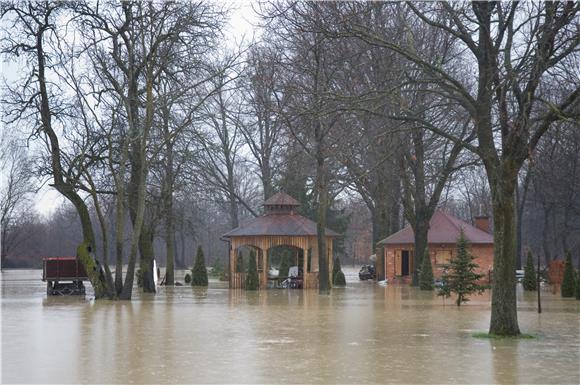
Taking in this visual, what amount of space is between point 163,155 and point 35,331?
23.9 meters

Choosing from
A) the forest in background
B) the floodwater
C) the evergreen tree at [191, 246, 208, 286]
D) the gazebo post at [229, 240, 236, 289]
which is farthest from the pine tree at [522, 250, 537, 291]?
the evergreen tree at [191, 246, 208, 286]

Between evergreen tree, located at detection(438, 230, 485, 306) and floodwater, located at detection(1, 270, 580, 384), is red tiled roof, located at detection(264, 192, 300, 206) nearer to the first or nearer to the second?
floodwater, located at detection(1, 270, 580, 384)

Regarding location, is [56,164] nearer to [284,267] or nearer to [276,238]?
[276,238]

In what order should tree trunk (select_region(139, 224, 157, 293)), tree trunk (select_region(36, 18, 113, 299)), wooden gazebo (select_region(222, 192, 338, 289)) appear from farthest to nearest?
wooden gazebo (select_region(222, 192, 338, 289)) → tree trunk (select_region(139, 224, 157, 293)) → tree trunk (select_region(36, 18, 113, 299))

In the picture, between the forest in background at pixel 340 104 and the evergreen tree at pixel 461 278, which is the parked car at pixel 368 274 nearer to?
the forest in background at pixel 340 104

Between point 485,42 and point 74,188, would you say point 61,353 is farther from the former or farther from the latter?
point 74,188

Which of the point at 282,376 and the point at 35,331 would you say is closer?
the point at 282,376

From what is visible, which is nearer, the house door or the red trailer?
the red trailer

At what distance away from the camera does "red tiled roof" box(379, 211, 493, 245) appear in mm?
49031

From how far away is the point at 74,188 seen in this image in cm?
3266

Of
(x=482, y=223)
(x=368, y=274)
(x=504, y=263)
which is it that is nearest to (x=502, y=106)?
(x=504, y=263)

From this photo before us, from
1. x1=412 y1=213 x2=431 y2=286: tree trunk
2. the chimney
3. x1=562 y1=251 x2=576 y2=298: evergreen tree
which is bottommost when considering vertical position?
x1=562 y1=251 x2=576 y2=298: evergreen tree

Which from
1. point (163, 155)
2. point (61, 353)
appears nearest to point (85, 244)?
point (163, 155)

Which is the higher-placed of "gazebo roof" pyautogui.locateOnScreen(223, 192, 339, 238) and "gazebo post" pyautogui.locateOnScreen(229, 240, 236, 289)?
"gazebo roof" pyautogui.locateOnScreen(223, 192, 339, 238)
